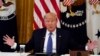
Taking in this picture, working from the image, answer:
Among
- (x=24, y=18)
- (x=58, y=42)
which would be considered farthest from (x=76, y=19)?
(x=58, y=42)

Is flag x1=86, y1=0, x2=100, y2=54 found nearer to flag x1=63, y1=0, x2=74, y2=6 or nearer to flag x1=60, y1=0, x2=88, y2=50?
flag x1=60, y1=0, x2=88, y2=50

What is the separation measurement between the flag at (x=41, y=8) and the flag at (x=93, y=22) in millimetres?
634

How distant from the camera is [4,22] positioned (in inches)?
217

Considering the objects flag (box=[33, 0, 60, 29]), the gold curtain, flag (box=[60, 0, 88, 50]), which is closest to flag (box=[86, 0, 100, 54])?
flag (box=[60, 0, 88, 50])

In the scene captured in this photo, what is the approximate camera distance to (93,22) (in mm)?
5457

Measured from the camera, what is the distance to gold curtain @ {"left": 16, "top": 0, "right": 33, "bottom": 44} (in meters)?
5.61

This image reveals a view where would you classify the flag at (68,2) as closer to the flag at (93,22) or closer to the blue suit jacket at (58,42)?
the flag at (93,22)

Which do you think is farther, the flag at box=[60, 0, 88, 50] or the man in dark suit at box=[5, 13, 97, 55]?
the flag at box=[60, 0, 88, 50]

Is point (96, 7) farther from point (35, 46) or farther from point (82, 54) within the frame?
point (82, 54)

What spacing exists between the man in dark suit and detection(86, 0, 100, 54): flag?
136 cm

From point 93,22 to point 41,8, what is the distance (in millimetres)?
1090

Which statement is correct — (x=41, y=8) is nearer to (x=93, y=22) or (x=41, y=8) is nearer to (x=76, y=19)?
(x=76, y=19)

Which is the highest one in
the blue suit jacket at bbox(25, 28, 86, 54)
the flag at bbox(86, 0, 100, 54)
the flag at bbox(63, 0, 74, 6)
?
the flag at bbox(63, 0, 74, 6)

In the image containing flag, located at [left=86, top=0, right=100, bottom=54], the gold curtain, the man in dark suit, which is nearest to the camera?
the man in dark suit
